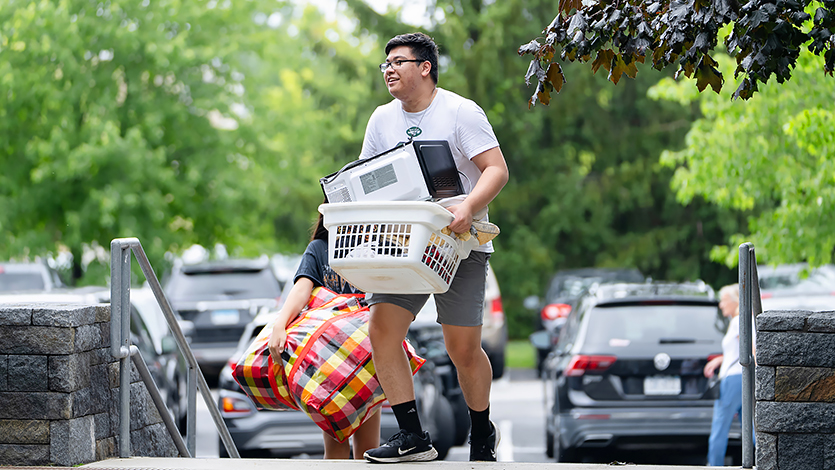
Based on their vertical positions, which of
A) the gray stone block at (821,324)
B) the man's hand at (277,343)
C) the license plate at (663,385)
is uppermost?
the man's hand at (277,343)

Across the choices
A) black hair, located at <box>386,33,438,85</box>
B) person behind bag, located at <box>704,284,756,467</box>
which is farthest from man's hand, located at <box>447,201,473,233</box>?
person behind bag, located at <box>704,284,756,467</box>

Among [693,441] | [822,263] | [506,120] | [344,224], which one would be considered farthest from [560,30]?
[506,120]

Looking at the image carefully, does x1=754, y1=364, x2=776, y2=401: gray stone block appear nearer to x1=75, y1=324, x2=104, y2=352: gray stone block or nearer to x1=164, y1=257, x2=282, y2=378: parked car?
x1=75, y1=324, x2=104, y2=352: gray stone block

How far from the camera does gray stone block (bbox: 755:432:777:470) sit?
397 centimetres

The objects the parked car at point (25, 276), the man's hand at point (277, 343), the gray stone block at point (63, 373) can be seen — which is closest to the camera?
the gray stone block at point (63, 373)

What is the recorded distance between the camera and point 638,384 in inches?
304

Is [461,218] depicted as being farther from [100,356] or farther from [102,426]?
[102,426]

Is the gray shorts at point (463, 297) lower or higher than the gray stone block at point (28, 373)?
higher

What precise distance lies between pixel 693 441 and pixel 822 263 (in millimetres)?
3187

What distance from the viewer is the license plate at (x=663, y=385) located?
7707mm

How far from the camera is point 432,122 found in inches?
176

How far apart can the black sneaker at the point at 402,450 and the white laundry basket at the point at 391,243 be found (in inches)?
30.5

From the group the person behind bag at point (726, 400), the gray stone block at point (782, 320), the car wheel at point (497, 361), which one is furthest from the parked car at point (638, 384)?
the car wheel at point (497, 361)

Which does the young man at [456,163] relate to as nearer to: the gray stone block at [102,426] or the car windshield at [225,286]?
the gray stone block at [102,426]
